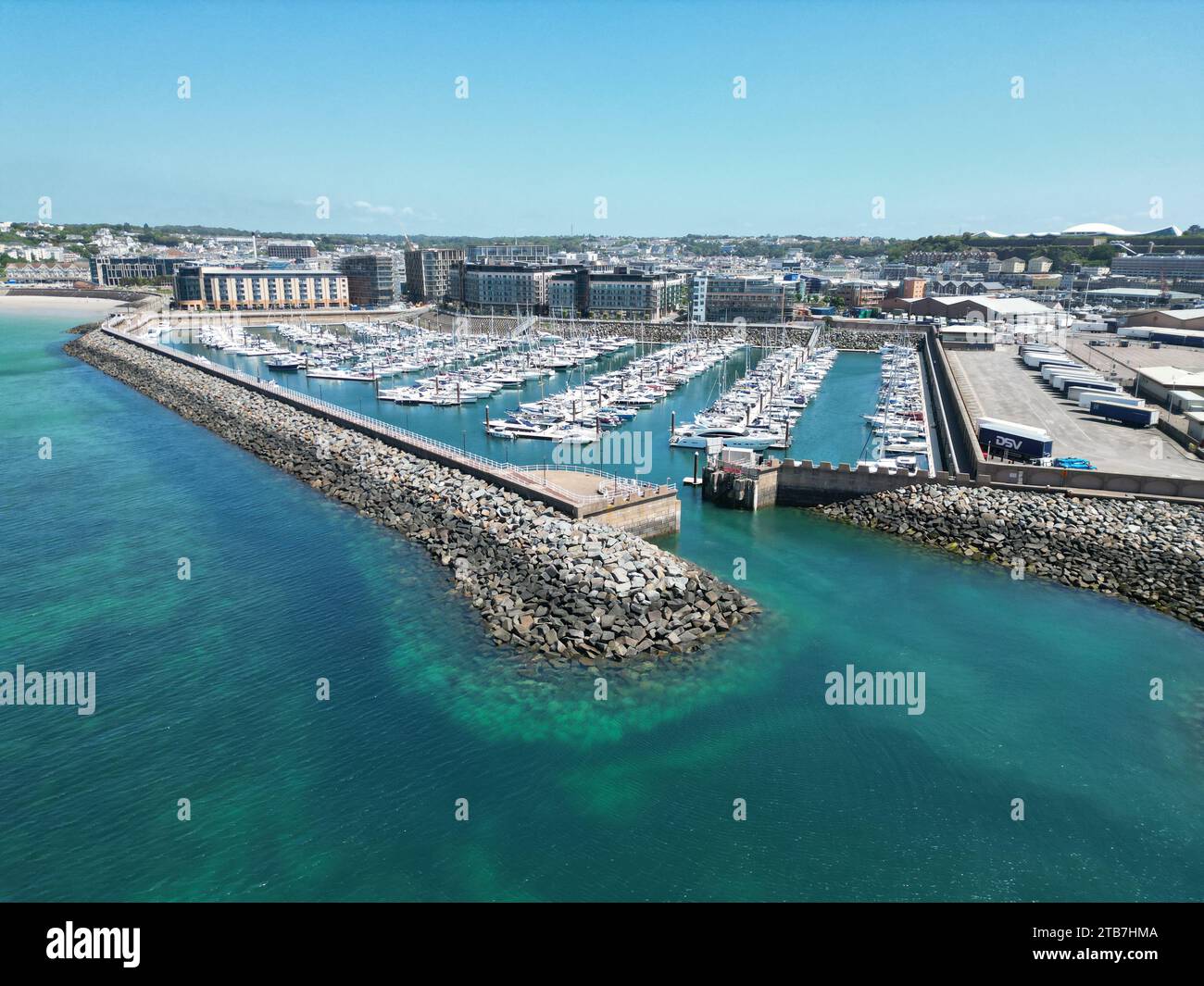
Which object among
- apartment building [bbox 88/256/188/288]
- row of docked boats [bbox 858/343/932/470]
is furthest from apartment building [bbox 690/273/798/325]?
apartment building [bbox 88/256/188/288]

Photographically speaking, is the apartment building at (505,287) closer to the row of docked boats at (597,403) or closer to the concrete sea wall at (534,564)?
the row of docked boats at (597,403)

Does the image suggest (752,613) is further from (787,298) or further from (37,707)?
(787,298)

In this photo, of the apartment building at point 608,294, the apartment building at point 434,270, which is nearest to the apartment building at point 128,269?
the apartment building at point 434,270

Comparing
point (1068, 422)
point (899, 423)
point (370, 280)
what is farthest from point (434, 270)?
point (1068, 422)

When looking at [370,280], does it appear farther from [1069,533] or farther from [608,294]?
[1069,533]

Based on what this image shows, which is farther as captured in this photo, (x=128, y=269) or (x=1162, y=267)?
(x=128, y=269)

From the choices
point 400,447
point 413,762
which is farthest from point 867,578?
point 400,447
